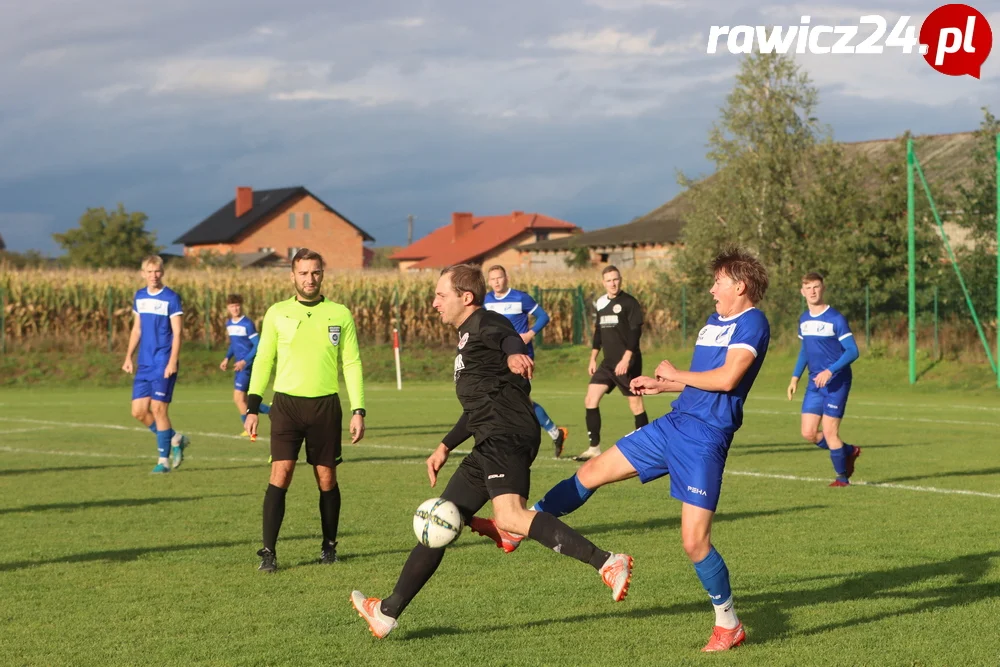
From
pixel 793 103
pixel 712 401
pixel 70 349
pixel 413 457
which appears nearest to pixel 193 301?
pixel 70 349

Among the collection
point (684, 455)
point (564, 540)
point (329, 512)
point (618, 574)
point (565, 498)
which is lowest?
point (329, 512)

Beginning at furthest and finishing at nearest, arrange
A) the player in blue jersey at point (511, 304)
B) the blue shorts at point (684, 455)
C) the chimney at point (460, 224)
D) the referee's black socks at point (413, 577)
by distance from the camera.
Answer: the chimney at point (460, 224) < the player in blue jersey at point (511, 304) < the referee's black socks at point (413, 577) < the blue shorts at point (684, 455)

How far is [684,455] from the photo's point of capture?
241 inches

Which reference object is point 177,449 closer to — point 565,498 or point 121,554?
point 121,554

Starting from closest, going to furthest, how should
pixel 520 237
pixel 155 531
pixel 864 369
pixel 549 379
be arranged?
pixel 155 531, pixel 864 369, pixel 549 379, pixel 520 237

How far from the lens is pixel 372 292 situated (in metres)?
42.5

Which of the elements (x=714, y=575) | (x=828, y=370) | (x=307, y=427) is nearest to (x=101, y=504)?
(x=307, y=427)

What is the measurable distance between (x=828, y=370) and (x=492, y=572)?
218 inches

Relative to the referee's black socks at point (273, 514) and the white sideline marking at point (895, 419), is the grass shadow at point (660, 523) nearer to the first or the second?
the referee's black socks at point (273, 514)

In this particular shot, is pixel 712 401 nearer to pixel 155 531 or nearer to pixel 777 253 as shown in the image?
pixel 155 531

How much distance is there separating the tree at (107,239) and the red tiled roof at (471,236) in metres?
30.7

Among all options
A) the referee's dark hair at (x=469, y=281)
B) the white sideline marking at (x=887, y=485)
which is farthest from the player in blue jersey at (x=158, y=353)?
the referee's dark hair at (x=469, y=281)

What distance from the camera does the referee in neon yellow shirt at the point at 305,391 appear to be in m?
8.26

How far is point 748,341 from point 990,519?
518cm
